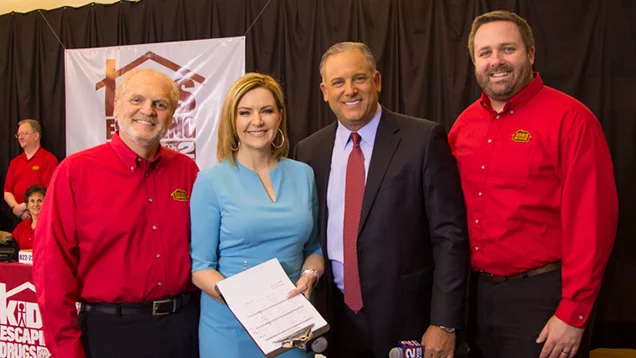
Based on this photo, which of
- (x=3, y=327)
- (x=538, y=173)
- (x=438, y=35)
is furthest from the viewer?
(x=438, y=35)

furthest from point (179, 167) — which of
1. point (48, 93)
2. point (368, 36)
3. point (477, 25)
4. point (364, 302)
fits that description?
point (48, 93)

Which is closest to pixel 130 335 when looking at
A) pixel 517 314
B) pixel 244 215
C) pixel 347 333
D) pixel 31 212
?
pixel 244 215

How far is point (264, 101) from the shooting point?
1.94m

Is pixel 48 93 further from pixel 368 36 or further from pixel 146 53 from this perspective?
pixel 368 36

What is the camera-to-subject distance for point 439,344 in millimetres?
1921

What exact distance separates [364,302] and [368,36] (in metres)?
3.22

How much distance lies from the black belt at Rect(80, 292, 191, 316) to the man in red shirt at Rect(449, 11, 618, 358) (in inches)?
48.9

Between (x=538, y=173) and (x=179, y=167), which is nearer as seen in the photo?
(x=538, y=173)

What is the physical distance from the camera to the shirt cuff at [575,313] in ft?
6.15

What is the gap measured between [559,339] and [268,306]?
1086 mm

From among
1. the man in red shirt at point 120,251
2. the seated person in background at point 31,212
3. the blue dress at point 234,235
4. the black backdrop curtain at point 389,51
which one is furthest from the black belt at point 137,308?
the seated person in background at point 31,212

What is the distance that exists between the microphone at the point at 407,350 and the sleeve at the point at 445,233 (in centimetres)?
12

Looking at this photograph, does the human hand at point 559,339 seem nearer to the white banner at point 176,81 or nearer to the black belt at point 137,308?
the black belt at point 137,308

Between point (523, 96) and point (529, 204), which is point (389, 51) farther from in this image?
point (529, 204)
